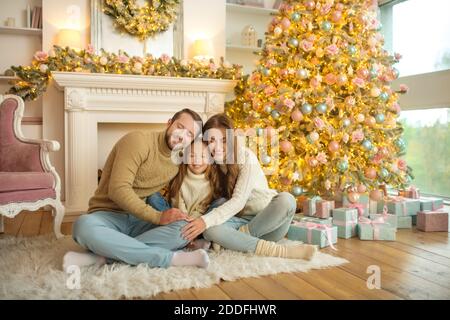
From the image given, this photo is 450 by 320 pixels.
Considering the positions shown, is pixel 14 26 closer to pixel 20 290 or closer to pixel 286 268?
pixel 20 290

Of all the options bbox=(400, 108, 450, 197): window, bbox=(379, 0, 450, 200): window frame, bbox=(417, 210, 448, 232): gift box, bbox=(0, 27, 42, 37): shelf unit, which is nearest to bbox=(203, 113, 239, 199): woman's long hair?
bbox=(417, 210, 448, 232): gift box

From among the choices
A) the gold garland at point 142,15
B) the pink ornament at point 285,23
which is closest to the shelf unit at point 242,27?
the gold garland at point 142,15

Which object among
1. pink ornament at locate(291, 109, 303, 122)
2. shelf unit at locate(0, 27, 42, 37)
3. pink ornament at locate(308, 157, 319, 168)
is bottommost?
pink ornament at locate(308, 157, 319, 168)

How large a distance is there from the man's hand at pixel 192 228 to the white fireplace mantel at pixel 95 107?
1.80 m

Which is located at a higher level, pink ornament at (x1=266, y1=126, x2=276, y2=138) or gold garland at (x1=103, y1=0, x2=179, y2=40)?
gold garland at (x1=103, y1=0, x2=179, y2=40)

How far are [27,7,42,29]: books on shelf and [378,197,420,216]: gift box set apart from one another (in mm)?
3359

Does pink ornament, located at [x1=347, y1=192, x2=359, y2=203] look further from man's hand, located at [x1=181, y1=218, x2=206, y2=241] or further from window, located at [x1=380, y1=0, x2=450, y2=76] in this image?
window, located at [x1=380, y1=0, x2=450, y2=76]

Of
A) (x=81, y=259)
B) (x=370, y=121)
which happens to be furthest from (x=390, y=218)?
(x=81, y=259)

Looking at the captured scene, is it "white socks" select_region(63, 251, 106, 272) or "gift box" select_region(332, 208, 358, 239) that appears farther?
"gift box" select_region(332, 208, 358, 239)

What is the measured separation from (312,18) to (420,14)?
5.34 feet

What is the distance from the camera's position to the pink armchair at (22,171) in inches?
91.7

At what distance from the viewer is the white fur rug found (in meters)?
1.48

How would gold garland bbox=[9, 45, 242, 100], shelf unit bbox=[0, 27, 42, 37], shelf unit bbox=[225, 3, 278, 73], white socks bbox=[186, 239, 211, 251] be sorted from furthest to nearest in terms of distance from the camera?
1. shelf unit bbox=[225, 3, 278, 73]
2. shelf unit bbox=[0, 27, 42, 37]
3. gold garland bbox=[9, 45, 242, 100]
4. white socks bbox=[186, 239, 211, 251]

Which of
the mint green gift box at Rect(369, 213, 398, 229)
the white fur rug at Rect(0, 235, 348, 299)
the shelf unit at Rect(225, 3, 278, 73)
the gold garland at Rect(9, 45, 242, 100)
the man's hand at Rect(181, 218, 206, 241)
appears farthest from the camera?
the shelf unit at Rect(225, 3, 278, 73)
